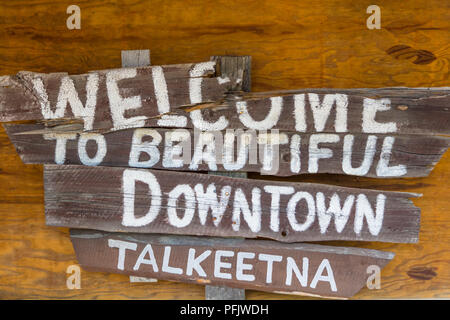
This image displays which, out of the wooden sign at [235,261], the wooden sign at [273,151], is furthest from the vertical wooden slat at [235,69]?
the wooden sign at [235,261]

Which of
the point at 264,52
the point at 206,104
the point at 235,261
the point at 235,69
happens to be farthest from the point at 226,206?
the point at 264,52

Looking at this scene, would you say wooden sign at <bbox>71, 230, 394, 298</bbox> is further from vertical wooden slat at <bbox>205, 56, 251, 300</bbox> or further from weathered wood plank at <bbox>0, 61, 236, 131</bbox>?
weathered wood plank at <bbox>0, 61, 236, 131</bbox>

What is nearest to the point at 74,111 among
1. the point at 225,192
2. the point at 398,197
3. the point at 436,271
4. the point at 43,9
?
the point at 43,9

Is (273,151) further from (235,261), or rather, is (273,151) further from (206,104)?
(235,261)

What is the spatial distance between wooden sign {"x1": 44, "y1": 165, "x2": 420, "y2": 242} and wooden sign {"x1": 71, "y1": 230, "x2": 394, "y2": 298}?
8cm

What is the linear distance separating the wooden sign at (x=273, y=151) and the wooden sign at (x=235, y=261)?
0.43 m

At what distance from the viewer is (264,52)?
2.21 m

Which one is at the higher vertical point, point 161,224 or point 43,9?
point 43,9

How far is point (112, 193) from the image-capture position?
2.09 meters

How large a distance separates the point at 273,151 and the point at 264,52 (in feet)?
2.00

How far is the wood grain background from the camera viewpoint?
2184 millimetres

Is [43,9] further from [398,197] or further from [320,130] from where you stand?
[398,197]

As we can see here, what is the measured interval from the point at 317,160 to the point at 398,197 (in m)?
0.50

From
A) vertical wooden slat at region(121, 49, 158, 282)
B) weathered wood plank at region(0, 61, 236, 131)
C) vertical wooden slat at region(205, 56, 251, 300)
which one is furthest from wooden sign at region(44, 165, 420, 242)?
vertical wooden slat at region(121, 49, 158, 282)
